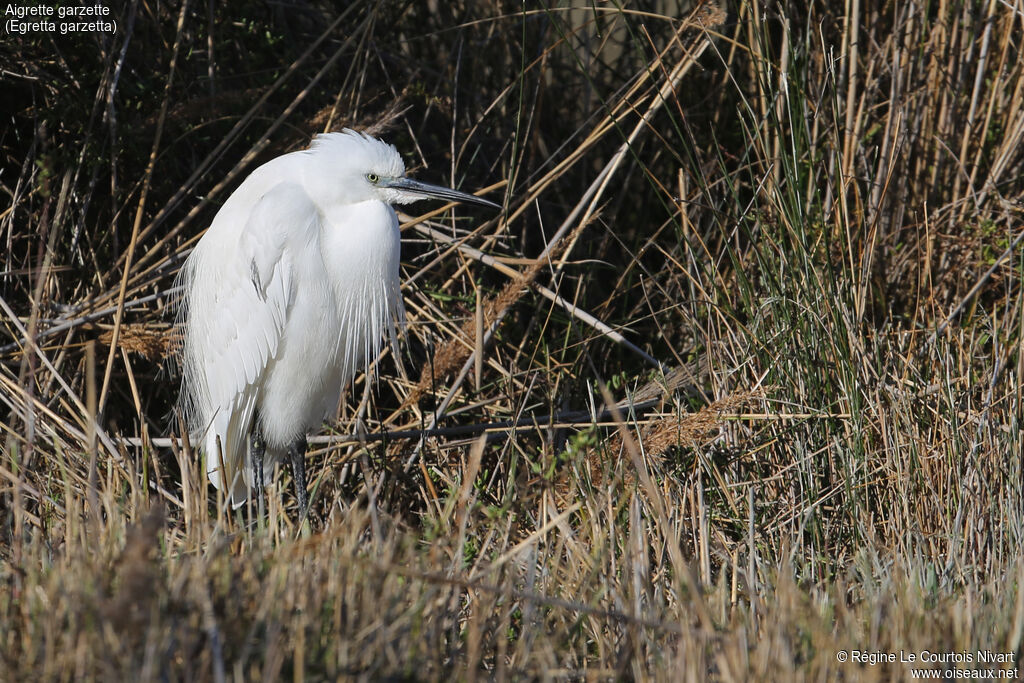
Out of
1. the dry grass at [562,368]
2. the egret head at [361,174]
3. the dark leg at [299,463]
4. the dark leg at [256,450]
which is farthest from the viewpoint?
the dark leg at [256,450]

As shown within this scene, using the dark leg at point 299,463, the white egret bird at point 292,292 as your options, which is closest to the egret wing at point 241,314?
the white egret bird at point 292,292

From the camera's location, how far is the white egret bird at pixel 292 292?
227cm

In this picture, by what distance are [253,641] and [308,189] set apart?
1.26 m

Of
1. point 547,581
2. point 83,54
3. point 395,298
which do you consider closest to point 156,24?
point 83,54

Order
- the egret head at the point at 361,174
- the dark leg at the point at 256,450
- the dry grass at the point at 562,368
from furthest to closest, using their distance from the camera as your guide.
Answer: the dark leg at the point at 256,450, the egret head at the point at 361,174, the dry grass at the point at 562,368

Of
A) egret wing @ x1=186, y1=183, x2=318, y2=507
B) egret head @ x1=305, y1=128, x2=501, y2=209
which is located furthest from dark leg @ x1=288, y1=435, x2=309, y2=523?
egret head @ x1=305, y1=128, x2=501, y2=209

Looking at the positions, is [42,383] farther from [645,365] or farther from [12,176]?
[645,365]

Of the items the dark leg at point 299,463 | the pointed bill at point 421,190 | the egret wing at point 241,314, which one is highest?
the pointed bill at point 421,190

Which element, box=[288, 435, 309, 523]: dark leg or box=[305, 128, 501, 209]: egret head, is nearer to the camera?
box=[305, 128, 501, 209]: egret head

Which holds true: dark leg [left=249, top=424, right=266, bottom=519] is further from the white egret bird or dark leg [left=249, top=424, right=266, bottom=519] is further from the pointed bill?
the pointed bill

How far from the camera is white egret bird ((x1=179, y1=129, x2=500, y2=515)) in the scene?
2.27 m

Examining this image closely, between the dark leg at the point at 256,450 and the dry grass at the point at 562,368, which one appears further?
the dark leg at the point at 256,450

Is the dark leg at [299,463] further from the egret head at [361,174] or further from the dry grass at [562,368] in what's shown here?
the egret head at [361,174]

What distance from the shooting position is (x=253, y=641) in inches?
51.2
